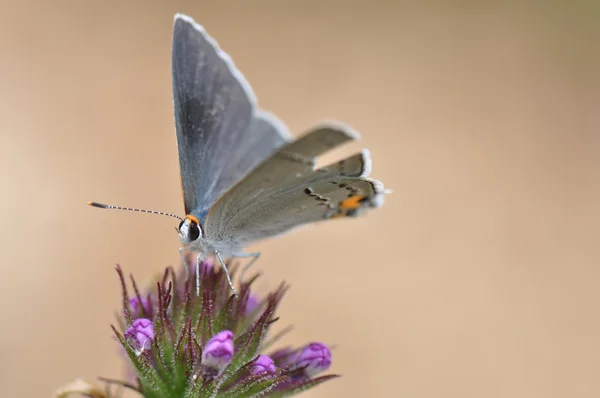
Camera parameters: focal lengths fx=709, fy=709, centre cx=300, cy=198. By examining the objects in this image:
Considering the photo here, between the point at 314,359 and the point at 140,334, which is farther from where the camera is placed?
the point at 314,359

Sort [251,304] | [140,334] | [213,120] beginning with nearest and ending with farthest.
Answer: [140,334] < [213,120] < [251,304]

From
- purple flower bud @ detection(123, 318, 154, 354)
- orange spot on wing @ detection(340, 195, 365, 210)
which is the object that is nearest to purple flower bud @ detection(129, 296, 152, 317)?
purple flower bud @ detection(123, 318, 154, 354)

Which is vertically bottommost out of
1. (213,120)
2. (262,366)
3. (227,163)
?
(262,366)

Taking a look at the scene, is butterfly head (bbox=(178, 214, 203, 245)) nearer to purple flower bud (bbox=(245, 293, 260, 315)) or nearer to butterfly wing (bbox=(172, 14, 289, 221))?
butterfly wing (bbox=(172, 14, 289, 221))

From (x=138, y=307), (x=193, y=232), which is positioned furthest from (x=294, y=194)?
(x=138, y=307)

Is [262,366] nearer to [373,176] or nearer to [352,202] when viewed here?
[352,202]

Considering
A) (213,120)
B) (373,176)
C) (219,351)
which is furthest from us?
(373,176)

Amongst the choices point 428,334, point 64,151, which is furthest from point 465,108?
point 64,151
